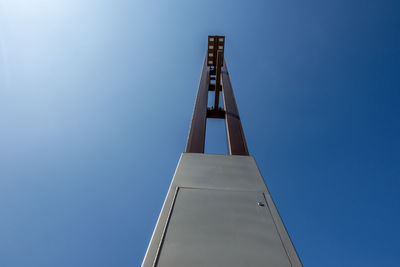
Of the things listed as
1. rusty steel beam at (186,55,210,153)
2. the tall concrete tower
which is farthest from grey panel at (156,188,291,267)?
rusty steel beam at (186,55,210,153)

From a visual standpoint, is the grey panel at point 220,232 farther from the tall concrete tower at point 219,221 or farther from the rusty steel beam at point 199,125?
the rusty steel beam at point 199,125

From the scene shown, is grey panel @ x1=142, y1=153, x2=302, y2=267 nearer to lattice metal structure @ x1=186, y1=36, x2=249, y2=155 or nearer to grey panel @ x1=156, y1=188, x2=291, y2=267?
grey panel @ x1=156, y1=188, x2=291, y2=267

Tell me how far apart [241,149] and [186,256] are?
1.25m

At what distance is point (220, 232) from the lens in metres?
0.90

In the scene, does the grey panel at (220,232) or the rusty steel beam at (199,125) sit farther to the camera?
the rusty steel beam at (199,125)

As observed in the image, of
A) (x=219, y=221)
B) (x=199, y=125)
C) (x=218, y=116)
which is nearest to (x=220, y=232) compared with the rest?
(x=219, y=221)

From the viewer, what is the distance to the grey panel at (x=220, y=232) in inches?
30.7

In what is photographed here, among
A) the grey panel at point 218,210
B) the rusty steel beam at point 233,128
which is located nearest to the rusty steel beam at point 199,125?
the rusty steel beam at point 233,128

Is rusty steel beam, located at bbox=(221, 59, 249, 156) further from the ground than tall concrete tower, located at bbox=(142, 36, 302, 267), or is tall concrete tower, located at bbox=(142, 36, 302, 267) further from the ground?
rusty steel beam, located at bbox=(221, 59, 249, 156)

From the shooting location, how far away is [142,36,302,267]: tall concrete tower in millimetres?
786

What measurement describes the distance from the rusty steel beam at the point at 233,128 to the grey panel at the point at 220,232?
2.59 feet

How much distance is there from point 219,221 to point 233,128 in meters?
1.54

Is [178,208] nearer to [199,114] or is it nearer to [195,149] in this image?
[195,149]

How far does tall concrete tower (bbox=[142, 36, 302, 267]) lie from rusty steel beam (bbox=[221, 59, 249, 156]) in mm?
374
